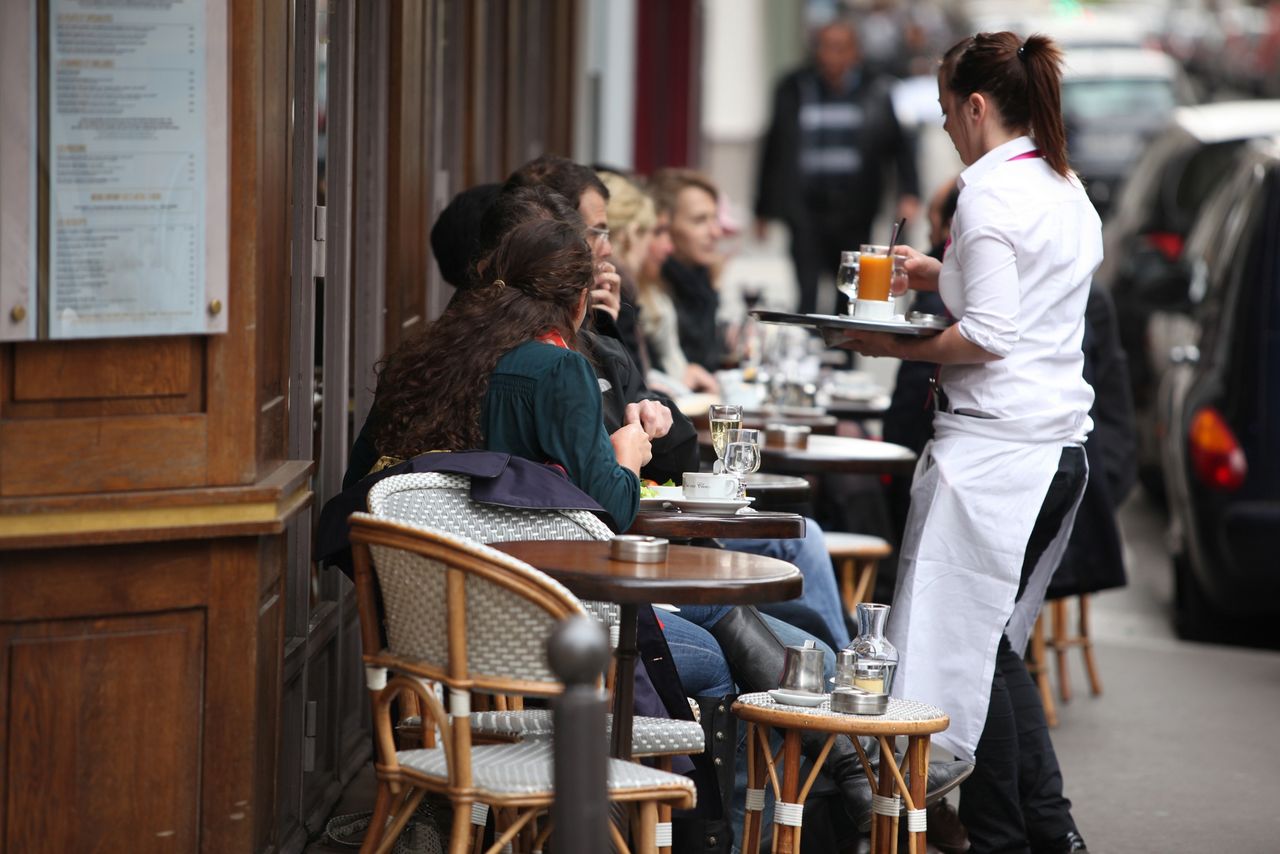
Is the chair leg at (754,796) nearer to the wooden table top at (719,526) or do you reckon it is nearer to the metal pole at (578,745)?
the wooden table top at (719,526)

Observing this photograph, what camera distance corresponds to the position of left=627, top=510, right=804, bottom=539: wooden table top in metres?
4.57

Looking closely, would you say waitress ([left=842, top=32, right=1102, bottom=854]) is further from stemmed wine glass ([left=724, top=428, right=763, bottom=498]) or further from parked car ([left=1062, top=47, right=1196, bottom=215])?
parked car ([left=1062, top=47, right=1196, bottom=215])

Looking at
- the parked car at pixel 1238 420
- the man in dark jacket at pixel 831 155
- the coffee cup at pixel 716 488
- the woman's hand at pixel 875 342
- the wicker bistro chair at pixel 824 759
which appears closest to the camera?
the wicker bistro chair at pixel 824 759

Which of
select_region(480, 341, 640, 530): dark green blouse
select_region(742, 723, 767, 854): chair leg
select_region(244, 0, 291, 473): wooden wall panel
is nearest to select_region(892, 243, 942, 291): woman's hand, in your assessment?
select_region(480, 341, 640, 530): dark green blouse

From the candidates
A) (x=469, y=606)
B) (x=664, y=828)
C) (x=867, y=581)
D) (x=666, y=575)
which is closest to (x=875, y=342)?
(x=666, y=575)

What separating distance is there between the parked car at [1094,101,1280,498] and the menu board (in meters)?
6.89

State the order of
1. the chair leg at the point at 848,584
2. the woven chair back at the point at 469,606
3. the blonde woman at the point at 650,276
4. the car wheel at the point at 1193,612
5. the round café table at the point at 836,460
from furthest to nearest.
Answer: the car wheel at the point at 1193,612 < the blonde woman at the point at 650,276 < the chair leg at the point at 848,584 < the round café table at the point at 836,460 < the woven chair back at the point at 469,606

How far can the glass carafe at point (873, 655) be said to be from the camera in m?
4.47

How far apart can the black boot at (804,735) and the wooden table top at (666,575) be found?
2.66 feet

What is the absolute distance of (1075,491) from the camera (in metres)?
5.14

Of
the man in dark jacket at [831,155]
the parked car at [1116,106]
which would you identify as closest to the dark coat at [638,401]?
the man in dark jacket at [831,155]

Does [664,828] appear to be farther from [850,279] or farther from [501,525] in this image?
[850,279]

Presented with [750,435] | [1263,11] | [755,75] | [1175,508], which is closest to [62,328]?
[750,435]

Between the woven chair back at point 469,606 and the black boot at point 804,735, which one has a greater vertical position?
the woven chair back at point 469,606
